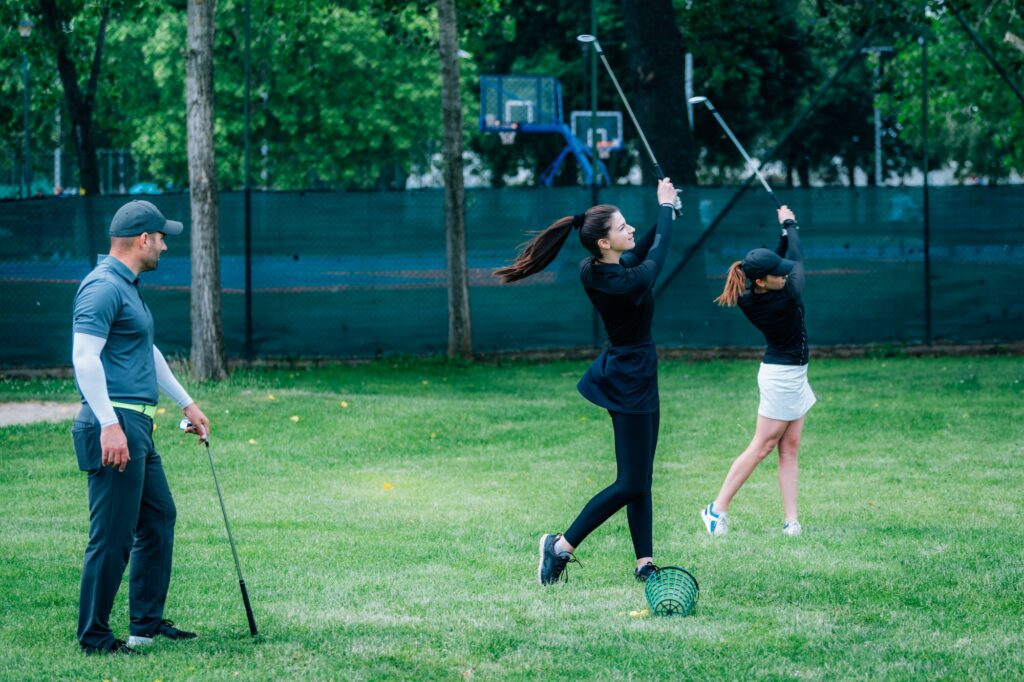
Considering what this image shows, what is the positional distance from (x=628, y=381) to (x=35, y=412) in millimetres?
8200

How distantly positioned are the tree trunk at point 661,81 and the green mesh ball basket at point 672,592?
45.5 feet

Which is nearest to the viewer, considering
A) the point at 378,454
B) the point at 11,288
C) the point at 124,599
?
the point at 124,599

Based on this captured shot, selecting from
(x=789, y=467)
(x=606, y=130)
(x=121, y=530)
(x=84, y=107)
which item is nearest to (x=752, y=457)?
(x=789, y=467)

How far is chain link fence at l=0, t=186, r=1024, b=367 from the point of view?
15.9 m

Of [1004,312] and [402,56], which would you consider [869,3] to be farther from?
Result: [402,56]

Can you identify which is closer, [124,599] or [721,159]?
[124,599]

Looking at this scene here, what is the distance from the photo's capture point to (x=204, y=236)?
570 inches

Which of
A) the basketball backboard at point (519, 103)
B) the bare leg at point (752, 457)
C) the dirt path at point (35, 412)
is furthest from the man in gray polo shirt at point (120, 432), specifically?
the basketball backboard at point (519, 103)

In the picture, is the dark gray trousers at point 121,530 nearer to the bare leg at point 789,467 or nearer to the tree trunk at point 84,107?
the bare leg at point 789,467

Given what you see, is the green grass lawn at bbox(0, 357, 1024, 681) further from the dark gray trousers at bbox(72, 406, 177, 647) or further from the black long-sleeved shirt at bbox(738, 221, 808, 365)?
the black long-sleeved shirt at bbox(738, 221, 808, 365)

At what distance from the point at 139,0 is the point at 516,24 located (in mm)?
21829

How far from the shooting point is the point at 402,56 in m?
41.8

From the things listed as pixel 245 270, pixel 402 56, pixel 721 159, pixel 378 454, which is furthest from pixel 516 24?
pixel 378 454

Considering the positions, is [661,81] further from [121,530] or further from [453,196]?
[121,530]
